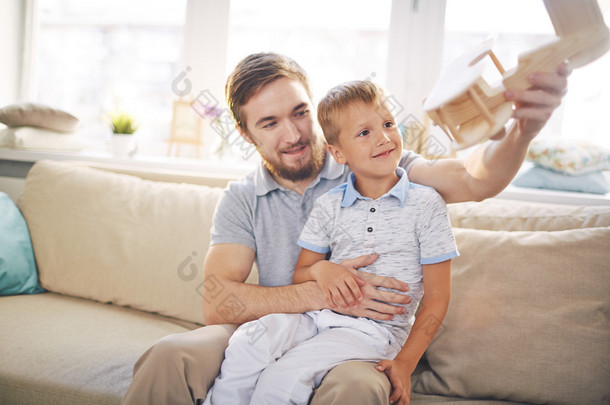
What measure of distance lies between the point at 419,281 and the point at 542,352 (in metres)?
0.38

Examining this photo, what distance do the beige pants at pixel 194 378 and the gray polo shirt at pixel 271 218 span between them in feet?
1.07

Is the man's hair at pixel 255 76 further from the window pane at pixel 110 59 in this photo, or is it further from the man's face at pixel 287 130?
the window pane at pixel 110 59

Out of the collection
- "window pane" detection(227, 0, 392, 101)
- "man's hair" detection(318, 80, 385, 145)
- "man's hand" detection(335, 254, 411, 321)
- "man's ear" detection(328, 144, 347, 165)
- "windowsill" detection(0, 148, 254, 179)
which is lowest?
"man's hand" detection(335, 254, 411, 321)

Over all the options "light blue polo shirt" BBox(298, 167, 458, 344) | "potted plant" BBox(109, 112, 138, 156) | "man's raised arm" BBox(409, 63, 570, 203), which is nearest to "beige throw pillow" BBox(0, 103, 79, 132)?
"potted plant" BBox(109, 112, 138, 156)

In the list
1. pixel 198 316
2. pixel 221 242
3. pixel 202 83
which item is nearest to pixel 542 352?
pixel 221 242

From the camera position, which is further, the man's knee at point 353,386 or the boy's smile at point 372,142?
the boy's smile at point 372,142

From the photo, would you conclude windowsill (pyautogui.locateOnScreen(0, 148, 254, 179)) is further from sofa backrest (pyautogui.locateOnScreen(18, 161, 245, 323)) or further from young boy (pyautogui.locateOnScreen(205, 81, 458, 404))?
young boy (pyautogui.locateOnScreen(205, 81, 458, 404))

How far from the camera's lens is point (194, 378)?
3.31 ft

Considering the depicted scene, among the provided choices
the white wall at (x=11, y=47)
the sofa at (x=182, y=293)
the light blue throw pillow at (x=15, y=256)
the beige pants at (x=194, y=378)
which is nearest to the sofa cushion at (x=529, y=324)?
the sofa at (x=182, y=293)

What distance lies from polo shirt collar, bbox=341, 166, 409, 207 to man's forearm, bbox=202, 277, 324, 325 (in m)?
0.25

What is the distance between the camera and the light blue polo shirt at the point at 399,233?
3.59 feet

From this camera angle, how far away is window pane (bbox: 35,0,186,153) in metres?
2.72

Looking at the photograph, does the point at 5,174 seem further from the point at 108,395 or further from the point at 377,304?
the point at 377,304

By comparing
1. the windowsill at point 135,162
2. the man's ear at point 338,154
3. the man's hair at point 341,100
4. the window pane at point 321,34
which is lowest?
the windowsill at point 135,162
